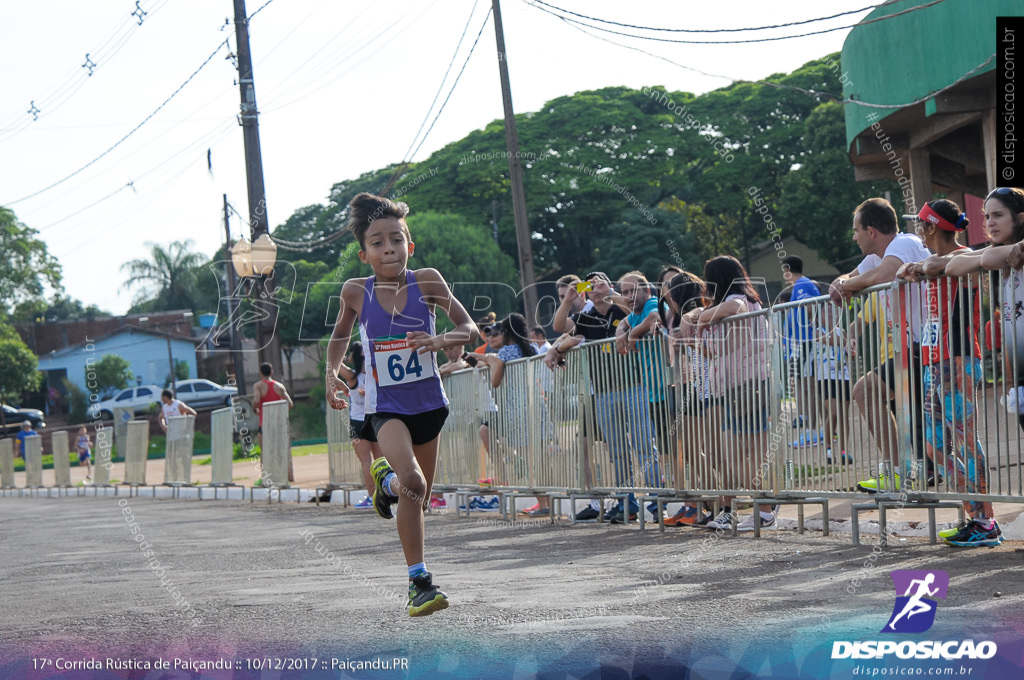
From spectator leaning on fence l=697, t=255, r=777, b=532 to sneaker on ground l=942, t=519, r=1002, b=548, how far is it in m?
1.58

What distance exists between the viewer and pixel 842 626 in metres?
4.48

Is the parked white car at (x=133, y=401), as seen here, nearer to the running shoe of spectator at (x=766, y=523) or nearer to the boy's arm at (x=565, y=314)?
the boy's arm at (x=565, y=314)

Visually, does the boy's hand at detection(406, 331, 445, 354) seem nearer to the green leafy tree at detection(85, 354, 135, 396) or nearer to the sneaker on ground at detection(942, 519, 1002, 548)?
the sneaker on ground at detection(942, 519, 1002, 548)

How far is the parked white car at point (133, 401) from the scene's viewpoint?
184 feet

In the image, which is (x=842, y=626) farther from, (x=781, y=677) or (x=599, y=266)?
(x=599, y=266)

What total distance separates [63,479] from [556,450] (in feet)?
65.9

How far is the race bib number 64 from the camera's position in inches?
224

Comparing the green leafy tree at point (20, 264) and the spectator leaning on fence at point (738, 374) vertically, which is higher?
the green leafy tree at point (20, 264)

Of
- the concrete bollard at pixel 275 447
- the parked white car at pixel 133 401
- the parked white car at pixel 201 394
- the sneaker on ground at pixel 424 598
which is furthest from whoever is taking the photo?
the parked white car at pixel 201 394

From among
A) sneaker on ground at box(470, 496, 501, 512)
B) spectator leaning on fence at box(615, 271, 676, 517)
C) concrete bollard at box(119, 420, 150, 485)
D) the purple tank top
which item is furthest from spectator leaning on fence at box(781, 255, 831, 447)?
concrete bollard at box(119, 420, 150, 485)

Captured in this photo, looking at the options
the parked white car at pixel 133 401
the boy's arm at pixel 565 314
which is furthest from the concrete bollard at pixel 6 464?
the parked white car at pixel 133 401

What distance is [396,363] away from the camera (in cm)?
571

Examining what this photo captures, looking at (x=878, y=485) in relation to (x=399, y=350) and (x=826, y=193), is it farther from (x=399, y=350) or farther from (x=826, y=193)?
(x=826, y=193)

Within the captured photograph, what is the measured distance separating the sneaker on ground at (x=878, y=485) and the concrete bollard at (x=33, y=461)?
25.5 metres
